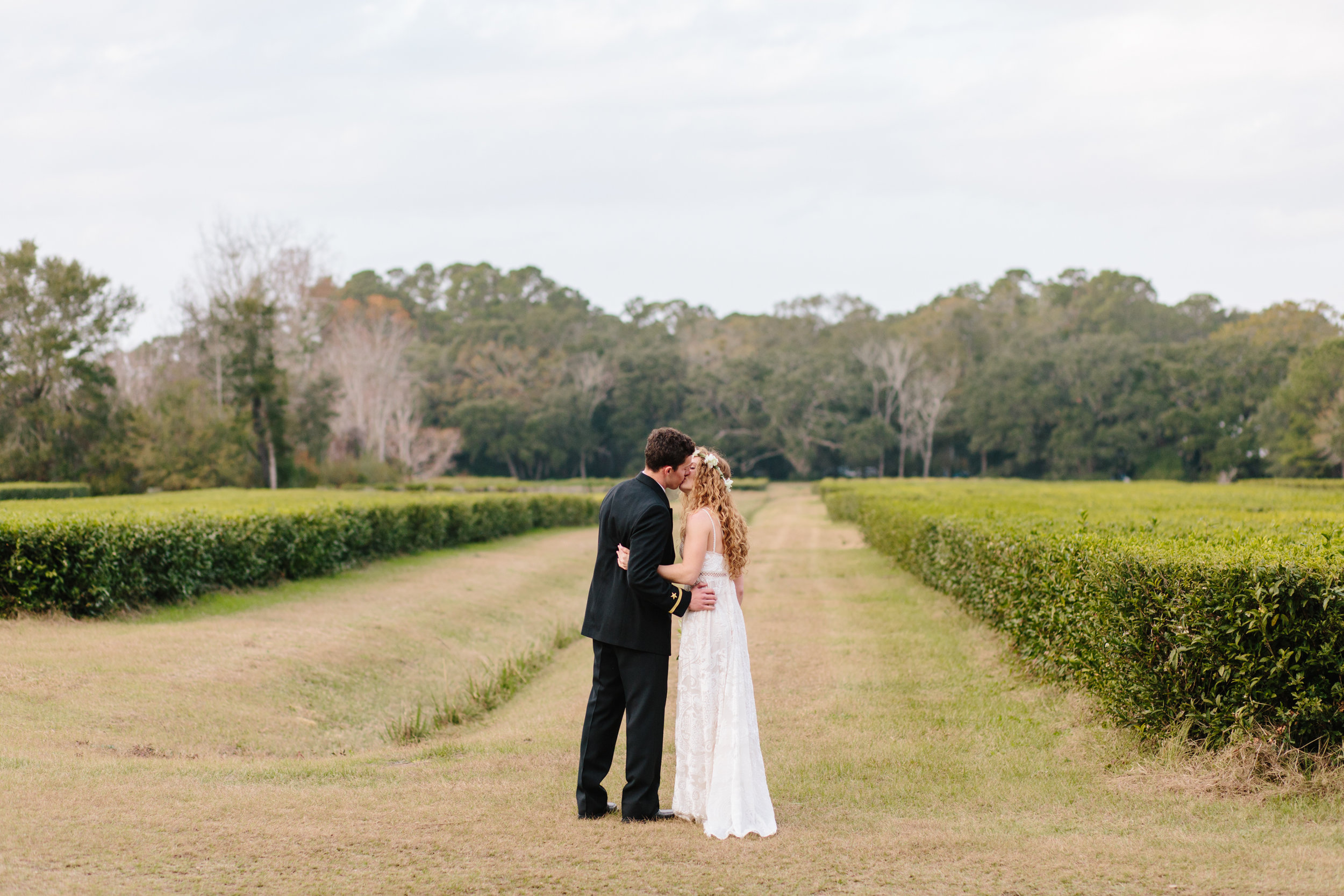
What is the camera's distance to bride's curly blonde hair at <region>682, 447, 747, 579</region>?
4.90 meters

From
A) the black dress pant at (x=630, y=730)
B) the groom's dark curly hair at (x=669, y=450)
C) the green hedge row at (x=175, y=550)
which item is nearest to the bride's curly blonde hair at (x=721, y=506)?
the groom's dark curly hair at (x=669, y=450)

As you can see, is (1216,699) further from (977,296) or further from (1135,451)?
(977,296)

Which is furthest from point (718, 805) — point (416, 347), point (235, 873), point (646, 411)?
point (416, 347)

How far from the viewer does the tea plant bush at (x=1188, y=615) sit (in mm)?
4883

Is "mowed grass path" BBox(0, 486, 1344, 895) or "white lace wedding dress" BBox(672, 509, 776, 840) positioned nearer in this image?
"mowed grass path" BBox(0, 486, 1344, 895)

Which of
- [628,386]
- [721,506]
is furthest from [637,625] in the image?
[628,386]

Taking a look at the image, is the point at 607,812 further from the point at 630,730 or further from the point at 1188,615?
the point at 1188,615

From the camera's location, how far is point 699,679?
487 cm

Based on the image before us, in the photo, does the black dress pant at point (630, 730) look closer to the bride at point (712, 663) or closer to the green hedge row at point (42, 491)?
the bride at point (712, 663)

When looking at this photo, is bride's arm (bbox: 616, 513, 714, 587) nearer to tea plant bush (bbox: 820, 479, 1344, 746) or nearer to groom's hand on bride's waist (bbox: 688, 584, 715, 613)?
groom's hand on bride's waist (bbox: 688, 584, 715, 613)

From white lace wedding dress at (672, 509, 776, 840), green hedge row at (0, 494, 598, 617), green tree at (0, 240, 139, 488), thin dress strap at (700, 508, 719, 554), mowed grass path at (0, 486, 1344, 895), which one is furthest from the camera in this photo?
green tree at (0, 240, 139, 488)

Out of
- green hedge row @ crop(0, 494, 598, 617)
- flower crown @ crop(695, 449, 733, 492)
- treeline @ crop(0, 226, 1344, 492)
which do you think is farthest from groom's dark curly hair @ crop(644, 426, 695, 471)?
treeline @ crop(0, 226, 1344, 492)

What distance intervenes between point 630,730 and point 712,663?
1.76ft

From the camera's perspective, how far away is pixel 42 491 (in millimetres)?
30859
